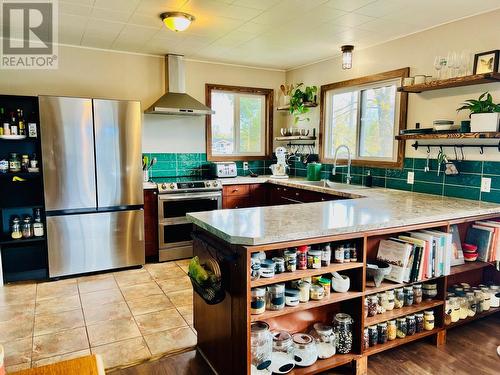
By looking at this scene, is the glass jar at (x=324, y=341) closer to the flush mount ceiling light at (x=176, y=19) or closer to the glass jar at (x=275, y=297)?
the glass jar at (x=275, y=297)

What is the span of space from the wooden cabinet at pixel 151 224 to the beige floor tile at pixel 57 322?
1263 millimetres

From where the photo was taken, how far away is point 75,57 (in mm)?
4066

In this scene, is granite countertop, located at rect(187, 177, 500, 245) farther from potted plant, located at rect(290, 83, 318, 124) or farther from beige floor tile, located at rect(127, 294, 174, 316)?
potted plant, located at rect(290, 83, 318, 124)

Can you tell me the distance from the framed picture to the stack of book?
1.38 meters

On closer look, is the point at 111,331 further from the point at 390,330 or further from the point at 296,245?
the point at 390,330

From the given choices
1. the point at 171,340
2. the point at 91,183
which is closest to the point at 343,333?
the point at 171,340

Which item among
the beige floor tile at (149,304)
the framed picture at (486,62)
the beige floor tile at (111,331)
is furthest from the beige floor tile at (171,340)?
the framed picture at (486,62)

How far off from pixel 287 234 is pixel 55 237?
2.72 m

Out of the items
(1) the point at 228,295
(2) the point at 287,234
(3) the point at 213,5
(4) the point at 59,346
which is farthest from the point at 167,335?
(3) the point at 213,5

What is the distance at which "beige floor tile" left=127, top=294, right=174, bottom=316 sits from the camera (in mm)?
2957

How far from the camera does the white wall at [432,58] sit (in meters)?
2.89

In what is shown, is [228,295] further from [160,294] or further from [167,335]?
[160,294]

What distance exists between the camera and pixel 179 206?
4219 mm

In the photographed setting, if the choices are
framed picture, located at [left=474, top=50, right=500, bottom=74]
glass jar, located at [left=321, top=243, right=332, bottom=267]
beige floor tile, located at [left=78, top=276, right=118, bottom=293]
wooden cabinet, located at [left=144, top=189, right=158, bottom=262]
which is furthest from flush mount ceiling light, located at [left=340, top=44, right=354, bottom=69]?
beige floor tile, located at [left=78, top=276, right=118, bottom=293]
